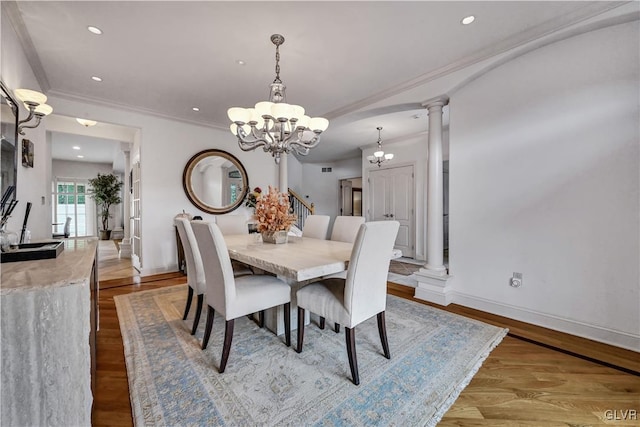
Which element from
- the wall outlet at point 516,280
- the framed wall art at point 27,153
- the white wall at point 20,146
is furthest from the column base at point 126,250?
the wall outlet at point 516,280

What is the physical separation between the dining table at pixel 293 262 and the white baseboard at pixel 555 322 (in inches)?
67.3

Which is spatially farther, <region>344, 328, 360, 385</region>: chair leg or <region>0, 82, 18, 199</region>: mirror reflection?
<region>0, 82, 18, 199</region>: mirror reflection

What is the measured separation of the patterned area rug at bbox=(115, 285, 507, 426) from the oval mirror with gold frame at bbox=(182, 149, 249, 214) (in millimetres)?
2463

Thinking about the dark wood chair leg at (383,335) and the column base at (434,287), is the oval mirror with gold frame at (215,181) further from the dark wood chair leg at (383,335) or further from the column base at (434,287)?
the dark wood chair leg at (383,335)

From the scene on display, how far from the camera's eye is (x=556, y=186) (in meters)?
2.36

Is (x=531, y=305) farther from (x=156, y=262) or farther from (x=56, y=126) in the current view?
(x=56, y=126)

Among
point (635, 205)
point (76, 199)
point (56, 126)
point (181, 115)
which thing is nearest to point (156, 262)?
point (181, 115)

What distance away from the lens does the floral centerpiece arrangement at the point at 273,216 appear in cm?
250

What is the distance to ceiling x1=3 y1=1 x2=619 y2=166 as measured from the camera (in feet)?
6.62

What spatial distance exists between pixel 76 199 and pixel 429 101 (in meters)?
11.3

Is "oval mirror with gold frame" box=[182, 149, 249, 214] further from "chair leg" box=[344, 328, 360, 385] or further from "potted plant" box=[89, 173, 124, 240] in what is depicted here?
"potted plant" box=[89, 173, 124, 240]

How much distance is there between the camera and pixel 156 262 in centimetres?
425

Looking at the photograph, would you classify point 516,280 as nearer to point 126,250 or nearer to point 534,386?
point 534,386

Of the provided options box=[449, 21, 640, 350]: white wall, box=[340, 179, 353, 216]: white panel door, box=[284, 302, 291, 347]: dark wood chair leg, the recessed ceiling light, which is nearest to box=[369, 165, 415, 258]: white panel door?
box=[340, 179, 353, 216]: white panel door
